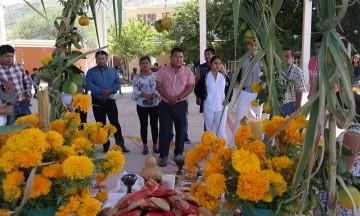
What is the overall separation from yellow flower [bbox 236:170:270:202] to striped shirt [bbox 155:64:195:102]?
148 inches

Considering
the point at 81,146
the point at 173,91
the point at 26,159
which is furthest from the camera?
the point at 173,91

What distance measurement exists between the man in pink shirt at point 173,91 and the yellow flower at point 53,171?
11.5 ft

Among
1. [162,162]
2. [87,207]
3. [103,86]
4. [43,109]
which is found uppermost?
[43,109]

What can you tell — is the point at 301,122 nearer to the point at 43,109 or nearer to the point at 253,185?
the point at 253,185

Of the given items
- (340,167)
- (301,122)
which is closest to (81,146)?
(301,122)

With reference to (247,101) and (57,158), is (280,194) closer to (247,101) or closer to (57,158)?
(57,158)

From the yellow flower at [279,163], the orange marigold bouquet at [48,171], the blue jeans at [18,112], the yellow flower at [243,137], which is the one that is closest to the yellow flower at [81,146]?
the orange marigold bouquet at [48,171]

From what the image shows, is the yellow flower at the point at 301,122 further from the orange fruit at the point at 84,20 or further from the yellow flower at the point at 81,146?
the orange fruit at the point at 84,20

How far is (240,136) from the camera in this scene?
1.34m

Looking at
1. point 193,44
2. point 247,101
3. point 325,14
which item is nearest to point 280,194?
point 325,14

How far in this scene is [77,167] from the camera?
4.25 ft

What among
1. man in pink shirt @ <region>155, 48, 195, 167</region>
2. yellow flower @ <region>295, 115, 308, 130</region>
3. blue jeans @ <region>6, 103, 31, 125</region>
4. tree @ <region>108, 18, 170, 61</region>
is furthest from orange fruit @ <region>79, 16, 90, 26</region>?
tree @ <region>108, 18, 170, 61</region>

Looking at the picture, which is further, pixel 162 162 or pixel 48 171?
pixel 162 162

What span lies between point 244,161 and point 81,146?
0.64m
